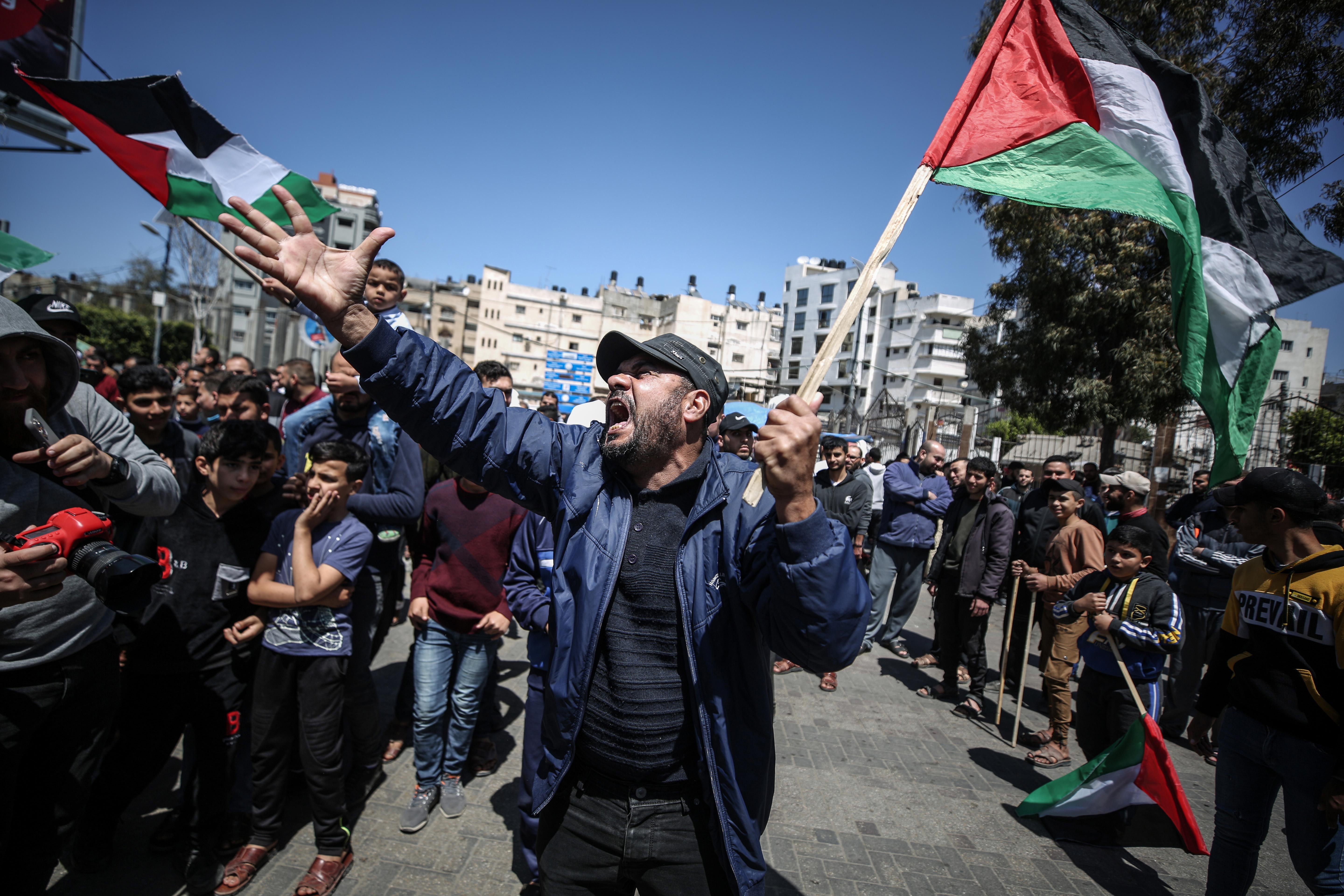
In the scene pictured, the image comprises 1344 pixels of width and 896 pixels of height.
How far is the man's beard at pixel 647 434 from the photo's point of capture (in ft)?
6.95

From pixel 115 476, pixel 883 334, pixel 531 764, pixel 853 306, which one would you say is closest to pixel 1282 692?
pixel 853 306

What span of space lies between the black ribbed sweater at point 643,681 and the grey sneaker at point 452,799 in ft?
7.22

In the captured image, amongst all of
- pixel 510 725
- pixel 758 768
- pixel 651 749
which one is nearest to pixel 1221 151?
pixel 758 768

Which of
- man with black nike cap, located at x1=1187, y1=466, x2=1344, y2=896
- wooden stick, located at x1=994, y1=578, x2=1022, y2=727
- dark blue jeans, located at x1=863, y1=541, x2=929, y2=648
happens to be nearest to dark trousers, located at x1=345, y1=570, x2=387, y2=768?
man with black nike cap, located at x1=1187, y1=466, x2=1344, y2=896

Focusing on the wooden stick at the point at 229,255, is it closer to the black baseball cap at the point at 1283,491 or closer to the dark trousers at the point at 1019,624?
the black baseball cap at the point at 1283,491

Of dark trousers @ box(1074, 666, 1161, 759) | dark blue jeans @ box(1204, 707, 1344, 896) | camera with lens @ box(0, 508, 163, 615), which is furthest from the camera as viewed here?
dark trousers @ box(1074, 666, 1161, 759)

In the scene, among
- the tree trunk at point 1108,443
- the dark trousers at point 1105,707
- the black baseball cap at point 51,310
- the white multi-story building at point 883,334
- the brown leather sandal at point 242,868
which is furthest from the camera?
the white multi-story building at point 883,334

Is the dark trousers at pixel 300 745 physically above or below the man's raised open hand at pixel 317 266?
below

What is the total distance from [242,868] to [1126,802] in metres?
4.60

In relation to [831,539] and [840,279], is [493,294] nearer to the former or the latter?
[840,279]

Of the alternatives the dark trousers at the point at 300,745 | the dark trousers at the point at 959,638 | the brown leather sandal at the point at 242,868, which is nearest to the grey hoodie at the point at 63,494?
the dark trousers at the point at 300,745

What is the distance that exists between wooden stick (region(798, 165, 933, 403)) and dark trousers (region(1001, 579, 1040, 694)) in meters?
4.81

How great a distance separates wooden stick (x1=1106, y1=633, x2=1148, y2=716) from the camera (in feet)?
13.0

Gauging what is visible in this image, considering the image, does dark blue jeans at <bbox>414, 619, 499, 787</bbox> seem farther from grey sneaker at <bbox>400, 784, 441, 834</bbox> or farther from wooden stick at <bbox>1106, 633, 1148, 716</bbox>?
wooden stick at <bbox>1106, 633, 1148, 716</bbox>
